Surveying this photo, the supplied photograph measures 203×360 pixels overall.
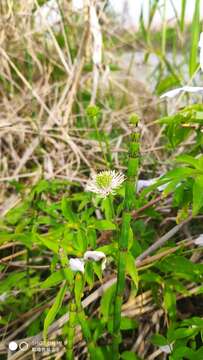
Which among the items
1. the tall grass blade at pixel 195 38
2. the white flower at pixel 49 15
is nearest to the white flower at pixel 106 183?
the tall grass blade at pixel 195 38

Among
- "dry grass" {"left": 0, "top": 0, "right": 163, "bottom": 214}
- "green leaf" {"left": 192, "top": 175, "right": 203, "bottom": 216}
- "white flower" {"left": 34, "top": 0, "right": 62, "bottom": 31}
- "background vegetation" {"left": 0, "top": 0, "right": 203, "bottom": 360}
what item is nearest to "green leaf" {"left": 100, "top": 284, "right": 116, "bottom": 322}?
"background vegetation" {"left": 0, "top": 0, "right": 203, "bottom": 360}

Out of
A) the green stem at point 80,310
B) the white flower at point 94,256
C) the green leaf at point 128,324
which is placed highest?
the white flower at point 94,256

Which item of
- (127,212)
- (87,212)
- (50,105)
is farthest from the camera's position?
(50,105)

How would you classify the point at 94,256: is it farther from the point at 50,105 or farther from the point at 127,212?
the point at 50,105

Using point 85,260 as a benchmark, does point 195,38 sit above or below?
above

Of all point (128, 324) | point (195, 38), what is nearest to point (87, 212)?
point (128, 324)

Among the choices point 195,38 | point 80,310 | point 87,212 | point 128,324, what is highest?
point 195,38

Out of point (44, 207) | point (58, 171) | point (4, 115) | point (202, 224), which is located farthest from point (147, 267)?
point (4, 115)

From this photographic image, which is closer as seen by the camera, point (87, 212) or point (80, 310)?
point (80, 310)

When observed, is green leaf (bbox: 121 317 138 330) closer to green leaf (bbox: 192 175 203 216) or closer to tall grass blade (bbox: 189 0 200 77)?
green leaf (bbox: 192 175 203 216)

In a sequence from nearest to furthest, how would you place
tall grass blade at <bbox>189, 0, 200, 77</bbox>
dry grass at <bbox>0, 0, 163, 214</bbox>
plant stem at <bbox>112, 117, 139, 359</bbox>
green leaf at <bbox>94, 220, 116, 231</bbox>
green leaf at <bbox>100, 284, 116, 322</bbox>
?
plant stem at <bbox>112, 117, 139, 359</bbox>, green leaf at <bbox>94, 220, 116, 231</bbox>, green leaf at <bbox>100, 284, 116, 322</bbox>, tall grass blade at <bbox>189, 0, 200, 77</bbox>, dry grass at <bbox>0, 0, 163, 214</bbox>

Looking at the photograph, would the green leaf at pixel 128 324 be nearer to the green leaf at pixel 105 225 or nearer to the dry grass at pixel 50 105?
the green leaf at pixel 105 225
